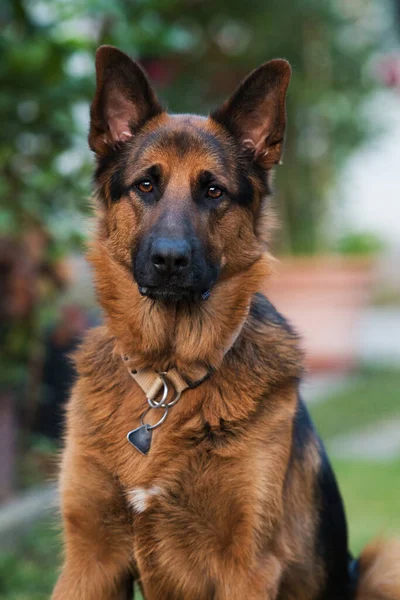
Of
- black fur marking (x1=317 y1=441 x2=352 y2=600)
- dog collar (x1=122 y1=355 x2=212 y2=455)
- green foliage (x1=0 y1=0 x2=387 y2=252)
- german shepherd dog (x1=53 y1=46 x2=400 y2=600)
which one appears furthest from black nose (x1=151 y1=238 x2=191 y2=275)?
green foliage (x1=0 y1=0 x2=387 y2=252)

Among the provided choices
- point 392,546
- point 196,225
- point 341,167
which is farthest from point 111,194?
point 341,167

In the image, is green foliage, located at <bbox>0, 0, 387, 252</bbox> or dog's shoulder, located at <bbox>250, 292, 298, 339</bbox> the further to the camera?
green foliage, located at <bbox>0, 0, 387, 252</bbox>

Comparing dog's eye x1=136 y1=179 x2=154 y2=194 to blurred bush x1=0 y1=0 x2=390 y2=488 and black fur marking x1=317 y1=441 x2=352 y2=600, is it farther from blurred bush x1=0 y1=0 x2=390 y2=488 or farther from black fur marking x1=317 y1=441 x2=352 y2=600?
blurred bush x1=0 y1=0 x2=390 y2=488

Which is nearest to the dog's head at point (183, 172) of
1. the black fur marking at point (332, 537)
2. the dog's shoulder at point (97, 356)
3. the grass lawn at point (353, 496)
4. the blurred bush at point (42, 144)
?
the dog's shoulder at point (97, 356)

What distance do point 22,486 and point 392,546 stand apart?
101 inches

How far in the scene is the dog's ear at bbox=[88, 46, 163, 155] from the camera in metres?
3.23

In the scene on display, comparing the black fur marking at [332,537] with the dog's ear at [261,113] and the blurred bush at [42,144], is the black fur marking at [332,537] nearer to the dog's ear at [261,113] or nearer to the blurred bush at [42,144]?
the dog's ear at [261,113]

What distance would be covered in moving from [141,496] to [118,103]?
1.36m

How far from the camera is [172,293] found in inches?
119

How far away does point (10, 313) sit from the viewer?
5.20m

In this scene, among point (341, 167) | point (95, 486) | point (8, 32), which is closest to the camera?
point (95, 486)

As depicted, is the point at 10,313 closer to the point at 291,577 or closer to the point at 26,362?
the point at 26,362

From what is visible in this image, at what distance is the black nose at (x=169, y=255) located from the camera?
292 centimetres

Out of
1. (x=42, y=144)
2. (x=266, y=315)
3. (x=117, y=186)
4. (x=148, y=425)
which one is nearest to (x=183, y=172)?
(x=117, y=186)
